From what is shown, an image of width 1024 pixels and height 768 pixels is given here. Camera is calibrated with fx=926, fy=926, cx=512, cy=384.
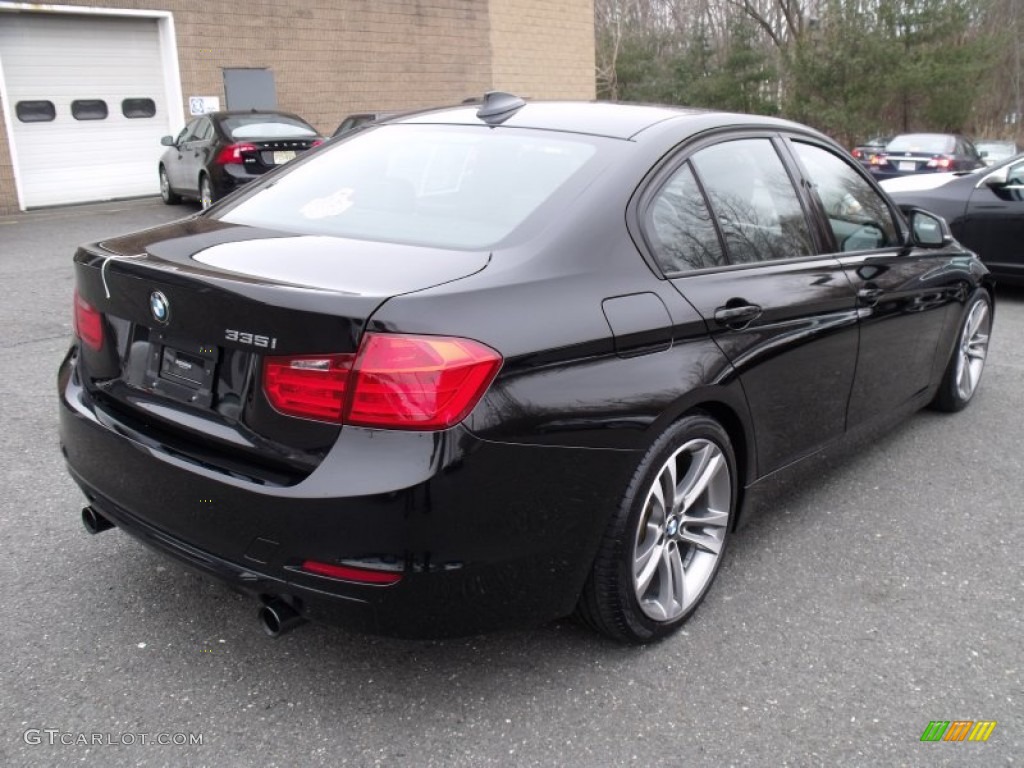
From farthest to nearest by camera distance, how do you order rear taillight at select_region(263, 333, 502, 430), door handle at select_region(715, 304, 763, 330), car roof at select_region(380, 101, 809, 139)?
car roof at select_region(380, 101, 809, 139)
door handle at select_region(715, 304, 763, 330)
rear taillight at select_region(263, 333, 502, 430)

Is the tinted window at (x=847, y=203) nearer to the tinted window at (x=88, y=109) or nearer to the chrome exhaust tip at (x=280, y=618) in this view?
the chrome exhaust tip at (x=280, y=618)

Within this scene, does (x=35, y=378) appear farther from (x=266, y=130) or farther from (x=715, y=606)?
(x=266, y=130)

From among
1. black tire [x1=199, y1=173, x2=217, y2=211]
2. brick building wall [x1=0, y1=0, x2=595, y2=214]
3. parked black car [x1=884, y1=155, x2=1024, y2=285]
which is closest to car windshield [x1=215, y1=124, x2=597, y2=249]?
parked black car [x1=884, y1=155, x2=1024, y2=285]

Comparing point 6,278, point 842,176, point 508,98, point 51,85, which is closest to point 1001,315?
point 842,176

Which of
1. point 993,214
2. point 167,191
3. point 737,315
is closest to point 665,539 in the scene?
point 737,315

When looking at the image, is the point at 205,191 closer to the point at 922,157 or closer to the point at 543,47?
the point at 543,47

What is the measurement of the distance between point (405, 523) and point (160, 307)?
35.9 inches

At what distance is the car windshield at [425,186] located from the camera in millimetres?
2771

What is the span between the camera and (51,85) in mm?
14617

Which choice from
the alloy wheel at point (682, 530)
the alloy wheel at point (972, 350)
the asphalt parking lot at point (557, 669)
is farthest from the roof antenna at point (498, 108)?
the alloy wheel at point (972, 350)

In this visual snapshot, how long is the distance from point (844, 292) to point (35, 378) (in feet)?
15.0

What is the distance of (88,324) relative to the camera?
2846mm
